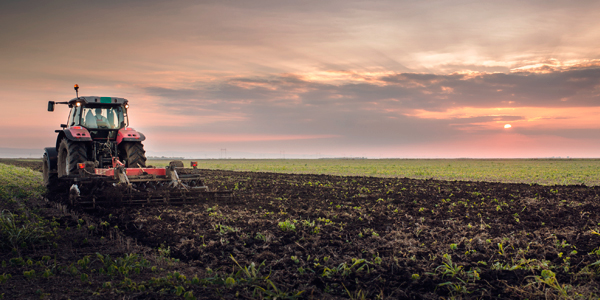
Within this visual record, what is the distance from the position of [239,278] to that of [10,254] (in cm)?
475

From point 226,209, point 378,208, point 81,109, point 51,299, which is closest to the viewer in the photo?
point 51,299

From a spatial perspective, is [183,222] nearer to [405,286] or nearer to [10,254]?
[10,254]

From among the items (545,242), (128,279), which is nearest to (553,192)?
(545,242)

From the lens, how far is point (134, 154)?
1448cm

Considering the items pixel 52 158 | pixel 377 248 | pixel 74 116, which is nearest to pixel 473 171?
pixel 74 116

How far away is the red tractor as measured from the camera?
1189 centimetres

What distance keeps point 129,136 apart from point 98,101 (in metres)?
2.11

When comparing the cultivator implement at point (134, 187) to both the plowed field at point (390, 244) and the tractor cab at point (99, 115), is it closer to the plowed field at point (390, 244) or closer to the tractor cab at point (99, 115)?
the plowed field at point (390, 244)

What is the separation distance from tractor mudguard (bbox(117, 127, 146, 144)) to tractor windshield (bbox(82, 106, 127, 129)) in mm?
860

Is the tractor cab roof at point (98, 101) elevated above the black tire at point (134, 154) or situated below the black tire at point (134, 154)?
above

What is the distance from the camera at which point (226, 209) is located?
11.5 m

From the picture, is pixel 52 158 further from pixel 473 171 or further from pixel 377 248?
pixel 473 171

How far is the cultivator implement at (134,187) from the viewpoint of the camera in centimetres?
1156

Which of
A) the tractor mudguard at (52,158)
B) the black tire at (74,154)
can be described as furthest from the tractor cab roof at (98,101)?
the tractor mudguard at (52,158)
